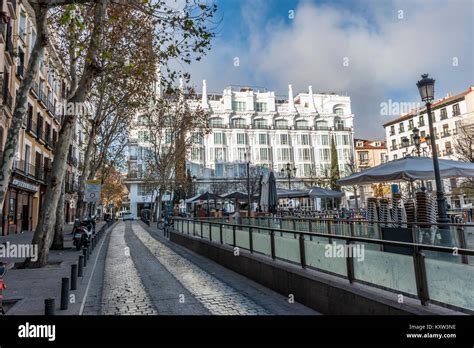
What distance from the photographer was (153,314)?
5.59 metres

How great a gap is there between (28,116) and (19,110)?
20212 millimetres

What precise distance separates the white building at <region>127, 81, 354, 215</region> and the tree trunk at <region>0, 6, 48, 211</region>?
55737mm

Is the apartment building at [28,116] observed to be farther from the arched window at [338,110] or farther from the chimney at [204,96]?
the arched window at [338,110]

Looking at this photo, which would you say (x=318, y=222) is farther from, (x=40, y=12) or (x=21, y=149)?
(x=21, y=149)

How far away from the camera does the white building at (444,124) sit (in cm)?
5072

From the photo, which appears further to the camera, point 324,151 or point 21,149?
point 324,151

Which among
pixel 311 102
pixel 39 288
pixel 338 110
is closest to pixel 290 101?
pixel 311 102

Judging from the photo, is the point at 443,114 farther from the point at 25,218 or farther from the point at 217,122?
the point at 25,218

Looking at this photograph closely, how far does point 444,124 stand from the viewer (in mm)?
57531

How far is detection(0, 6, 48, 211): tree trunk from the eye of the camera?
7.52 metres
